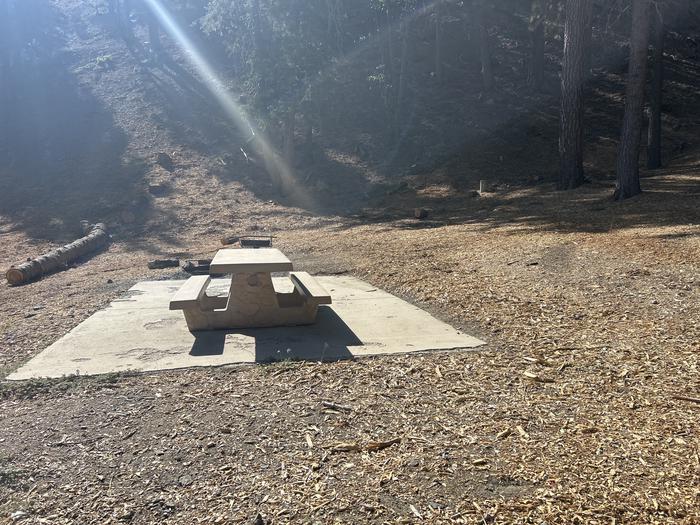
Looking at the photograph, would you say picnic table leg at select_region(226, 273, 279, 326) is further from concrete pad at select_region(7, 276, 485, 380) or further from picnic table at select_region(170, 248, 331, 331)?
concrete pad at select_region(7, 276, 485, 380)

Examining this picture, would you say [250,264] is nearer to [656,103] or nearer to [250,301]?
[250,301]

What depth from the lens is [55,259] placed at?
11492mm

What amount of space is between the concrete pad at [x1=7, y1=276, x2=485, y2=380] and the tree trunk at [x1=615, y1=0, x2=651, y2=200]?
7.23m

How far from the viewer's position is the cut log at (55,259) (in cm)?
1023

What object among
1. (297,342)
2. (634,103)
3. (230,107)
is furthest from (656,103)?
(230,107)

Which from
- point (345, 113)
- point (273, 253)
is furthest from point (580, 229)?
point (345, 113)

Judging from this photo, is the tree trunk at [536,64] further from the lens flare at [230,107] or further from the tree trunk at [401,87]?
the lens flare at [230,107]

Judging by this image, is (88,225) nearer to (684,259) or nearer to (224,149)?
(224,149)

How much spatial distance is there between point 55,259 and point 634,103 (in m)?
11.2

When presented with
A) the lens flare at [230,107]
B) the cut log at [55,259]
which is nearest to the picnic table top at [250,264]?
the cut log at [55,259]

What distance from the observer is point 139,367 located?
4.78m

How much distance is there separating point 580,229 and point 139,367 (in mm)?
7264

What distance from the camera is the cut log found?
10.2 m

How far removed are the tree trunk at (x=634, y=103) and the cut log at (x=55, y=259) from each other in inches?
423
